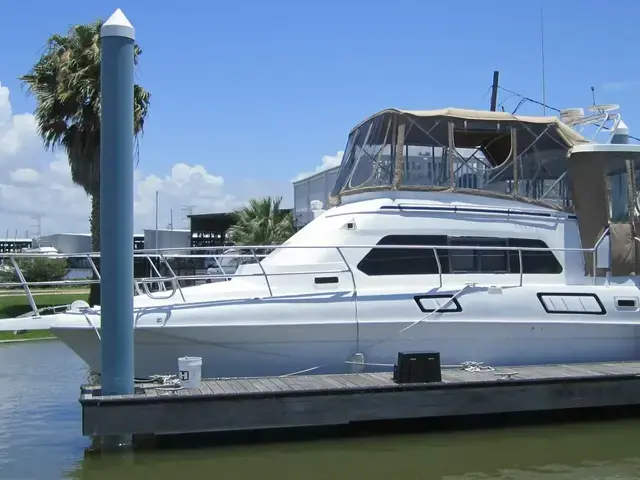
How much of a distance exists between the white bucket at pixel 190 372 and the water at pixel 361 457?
0.81m

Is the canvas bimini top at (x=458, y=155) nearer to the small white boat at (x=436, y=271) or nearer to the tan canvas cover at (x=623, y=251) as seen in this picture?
the small white boat at (x=436, y=271)

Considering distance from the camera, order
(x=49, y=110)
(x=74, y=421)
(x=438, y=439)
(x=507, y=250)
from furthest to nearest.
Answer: (x=49, y=110) < (x=507, y=250) < (x=74, y=421) < (x=438, y=439)

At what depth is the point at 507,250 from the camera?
38.5 feet

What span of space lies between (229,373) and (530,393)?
158 inches

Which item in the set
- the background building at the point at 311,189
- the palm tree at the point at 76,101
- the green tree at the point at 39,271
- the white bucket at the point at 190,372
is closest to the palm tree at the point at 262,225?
the background building at the point at 311,189

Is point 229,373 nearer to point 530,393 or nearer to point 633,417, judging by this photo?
point 530,393

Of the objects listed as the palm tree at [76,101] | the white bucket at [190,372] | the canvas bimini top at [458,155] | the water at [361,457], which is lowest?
the water at [361,457]

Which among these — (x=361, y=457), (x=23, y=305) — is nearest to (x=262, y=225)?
(x=23, y=305)

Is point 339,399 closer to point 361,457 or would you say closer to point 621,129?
point 361,457

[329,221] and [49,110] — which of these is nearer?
[329,221]

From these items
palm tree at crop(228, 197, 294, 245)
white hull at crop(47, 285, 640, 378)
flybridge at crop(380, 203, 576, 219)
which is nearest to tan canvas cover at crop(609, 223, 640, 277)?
white hull at crop(47, 285, 640, 378)

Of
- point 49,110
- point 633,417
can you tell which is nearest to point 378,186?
point 633,417

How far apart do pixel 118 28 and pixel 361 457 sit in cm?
582

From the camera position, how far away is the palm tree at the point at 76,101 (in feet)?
69.8
